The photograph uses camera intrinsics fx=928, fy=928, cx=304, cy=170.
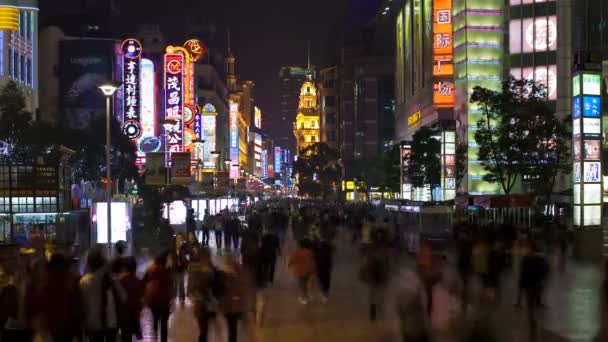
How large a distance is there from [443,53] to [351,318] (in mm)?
60694

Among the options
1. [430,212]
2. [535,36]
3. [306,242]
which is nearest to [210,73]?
[535,36]

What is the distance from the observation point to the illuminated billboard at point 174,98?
206 ft

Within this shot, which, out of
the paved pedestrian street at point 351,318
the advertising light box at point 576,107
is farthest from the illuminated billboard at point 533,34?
the paved pedestrian street at point 351,318

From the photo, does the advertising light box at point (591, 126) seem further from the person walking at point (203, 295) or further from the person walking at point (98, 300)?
the person walking at point (98, 300)

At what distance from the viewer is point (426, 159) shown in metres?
72.7

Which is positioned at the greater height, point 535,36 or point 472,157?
point 535,36

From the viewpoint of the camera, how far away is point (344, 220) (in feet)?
197

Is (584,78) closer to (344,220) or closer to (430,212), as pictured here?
(430,212)

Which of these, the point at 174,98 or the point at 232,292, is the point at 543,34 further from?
the point at 232,292

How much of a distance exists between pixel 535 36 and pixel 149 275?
58.3 m

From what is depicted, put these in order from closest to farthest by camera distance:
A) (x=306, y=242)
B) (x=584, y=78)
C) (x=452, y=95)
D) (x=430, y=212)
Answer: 1. (x=306, y=242)
2. (x=584, y=78)
3. (x=430, y=212)
4. (x=452, y=95)

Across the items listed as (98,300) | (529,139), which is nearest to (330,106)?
(529,139)

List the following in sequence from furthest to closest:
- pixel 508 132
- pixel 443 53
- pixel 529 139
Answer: pixel 443 53, pixel 508 132, pixel 529 139

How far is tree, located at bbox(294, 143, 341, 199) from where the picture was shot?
491ft
